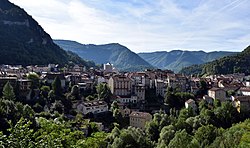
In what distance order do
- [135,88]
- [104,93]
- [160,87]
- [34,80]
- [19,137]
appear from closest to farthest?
1. [19,137]
2. [104,93]
3. [34,80]
4. [135,88]
5. [160,87]

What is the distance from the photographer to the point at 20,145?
692cm

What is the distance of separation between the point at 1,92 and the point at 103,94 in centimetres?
1387

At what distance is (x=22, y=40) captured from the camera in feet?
307

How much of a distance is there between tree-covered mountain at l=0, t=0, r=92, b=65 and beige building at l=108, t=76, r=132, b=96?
31.3 m

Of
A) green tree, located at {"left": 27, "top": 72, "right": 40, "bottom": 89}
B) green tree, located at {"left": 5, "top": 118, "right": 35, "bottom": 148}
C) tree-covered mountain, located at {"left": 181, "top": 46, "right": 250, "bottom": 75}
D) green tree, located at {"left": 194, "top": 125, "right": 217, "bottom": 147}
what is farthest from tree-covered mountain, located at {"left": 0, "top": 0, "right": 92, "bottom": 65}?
green tree, located at {"left": 5, "top": 118, "right": 35, "bottom": 148}

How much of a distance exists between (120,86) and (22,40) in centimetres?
5102

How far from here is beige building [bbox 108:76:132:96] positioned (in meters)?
52.7

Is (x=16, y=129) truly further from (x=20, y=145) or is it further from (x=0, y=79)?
(x=0, y=79)

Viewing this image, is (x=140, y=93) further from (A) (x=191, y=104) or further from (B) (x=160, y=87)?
(A) (x=191, y=104)

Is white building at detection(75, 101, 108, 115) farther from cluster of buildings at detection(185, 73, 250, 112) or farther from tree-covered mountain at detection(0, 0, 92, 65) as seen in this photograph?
tree-covered mountain at detection(0, 0, 92, 65)

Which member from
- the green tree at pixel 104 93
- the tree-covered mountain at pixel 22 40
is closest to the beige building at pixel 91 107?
the green tree at pixel 104 93

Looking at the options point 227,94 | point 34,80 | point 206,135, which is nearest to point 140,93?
point 227,94

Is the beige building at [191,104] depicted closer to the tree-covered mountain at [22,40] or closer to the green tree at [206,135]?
the green tree at [206,135]

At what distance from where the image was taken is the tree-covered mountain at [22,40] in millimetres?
77738
